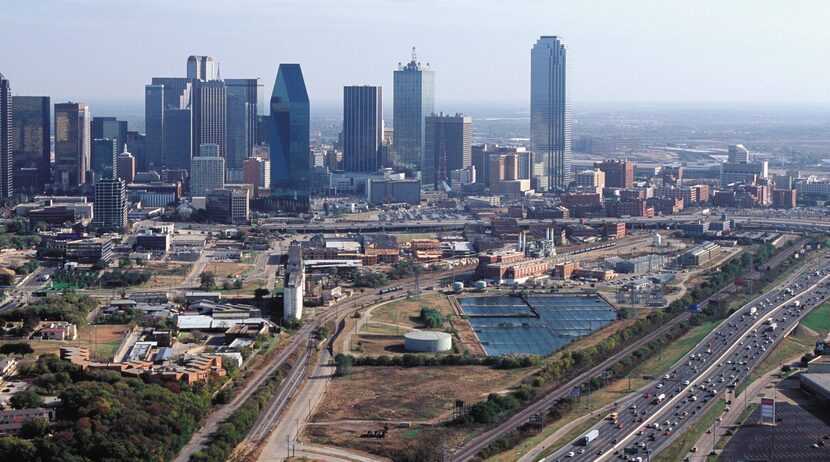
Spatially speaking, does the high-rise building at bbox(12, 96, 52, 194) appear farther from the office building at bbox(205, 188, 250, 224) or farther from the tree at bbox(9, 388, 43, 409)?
the tree at bbox(9, 388, 43, 409)

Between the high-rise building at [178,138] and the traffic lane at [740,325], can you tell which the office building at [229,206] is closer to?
the high-rise building at [178,138]

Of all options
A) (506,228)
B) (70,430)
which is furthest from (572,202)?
(70,430)

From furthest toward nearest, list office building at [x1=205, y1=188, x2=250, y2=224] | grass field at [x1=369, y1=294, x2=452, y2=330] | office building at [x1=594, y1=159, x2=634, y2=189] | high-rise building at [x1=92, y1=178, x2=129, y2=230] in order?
office building at [x1=594, y1=159, x2=634, y2=189] → office building at [x1=205, y1=188, x2=250, y2=224] → high-rise building at [x1=92, y1=178, x2=129, y2=230] → grass field at [x1=369, y1=294, x2=452, y2=330]

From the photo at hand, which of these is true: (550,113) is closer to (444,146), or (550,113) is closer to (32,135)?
(444,146)

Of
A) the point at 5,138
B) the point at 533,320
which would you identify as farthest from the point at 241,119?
the point at 533,320

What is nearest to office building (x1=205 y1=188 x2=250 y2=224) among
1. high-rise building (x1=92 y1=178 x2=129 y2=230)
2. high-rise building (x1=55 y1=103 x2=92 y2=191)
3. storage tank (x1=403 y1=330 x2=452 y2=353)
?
high-rise building (x1=92 y1=178 x2=129 y2=230)

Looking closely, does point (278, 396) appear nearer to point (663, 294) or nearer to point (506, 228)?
point (663, 294)
